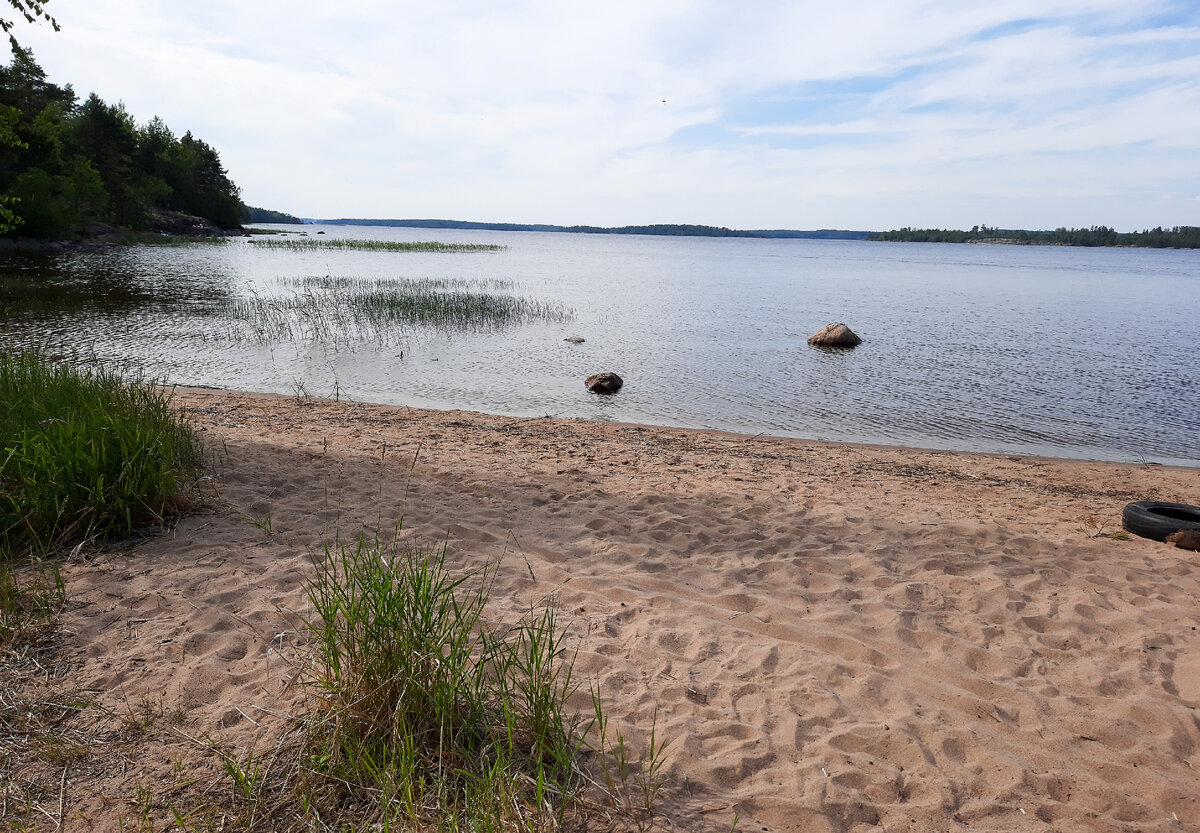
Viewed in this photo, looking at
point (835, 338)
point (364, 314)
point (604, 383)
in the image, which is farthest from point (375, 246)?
point (604, 383)

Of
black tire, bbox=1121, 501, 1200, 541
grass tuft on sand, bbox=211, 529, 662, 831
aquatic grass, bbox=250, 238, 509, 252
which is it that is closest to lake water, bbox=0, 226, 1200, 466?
black tire, bbox=1121, 501, 1200, 541

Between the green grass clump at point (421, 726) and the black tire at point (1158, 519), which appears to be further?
the black tire at point (1158, 519)

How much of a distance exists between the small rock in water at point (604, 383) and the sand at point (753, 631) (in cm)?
729

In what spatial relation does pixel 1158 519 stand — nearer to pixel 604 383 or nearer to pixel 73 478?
pixel 73 478

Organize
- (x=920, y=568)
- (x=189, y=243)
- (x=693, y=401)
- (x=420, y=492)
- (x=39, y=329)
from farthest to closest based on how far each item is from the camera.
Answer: (x=189, y=243), (x=39, y=329), (x=693, y=401), (x=420, y=492), (x=920, y=568)

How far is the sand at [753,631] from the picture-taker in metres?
2.87

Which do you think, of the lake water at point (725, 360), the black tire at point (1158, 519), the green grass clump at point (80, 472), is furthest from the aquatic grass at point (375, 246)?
the black tire at point (1158, 519)

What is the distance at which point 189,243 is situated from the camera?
65.7 meters

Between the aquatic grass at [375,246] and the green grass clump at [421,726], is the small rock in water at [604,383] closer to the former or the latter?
the green grass clump at [421,726]

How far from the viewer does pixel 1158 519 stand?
6.43m

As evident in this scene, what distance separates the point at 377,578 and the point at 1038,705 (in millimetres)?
3516

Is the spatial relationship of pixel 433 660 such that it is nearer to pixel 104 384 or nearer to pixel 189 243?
pixel 104 384

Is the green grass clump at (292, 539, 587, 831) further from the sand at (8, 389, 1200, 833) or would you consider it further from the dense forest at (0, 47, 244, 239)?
the dense forest at (0, 47, 244, 239)

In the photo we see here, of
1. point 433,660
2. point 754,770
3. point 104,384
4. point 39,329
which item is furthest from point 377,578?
point 39,329
